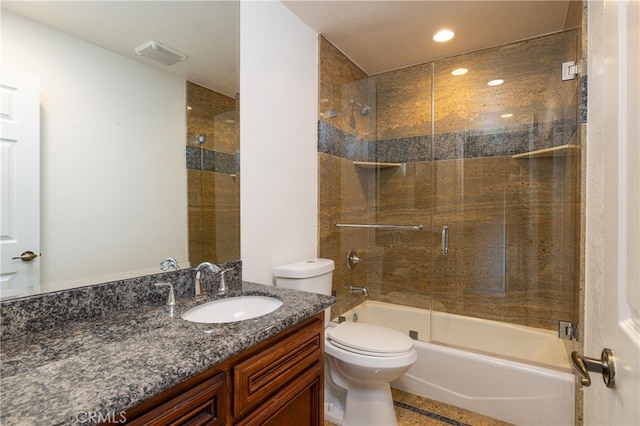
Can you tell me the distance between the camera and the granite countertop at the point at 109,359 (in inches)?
21.8

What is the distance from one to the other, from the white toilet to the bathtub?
0.41 metres

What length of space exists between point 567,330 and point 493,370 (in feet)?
1.65

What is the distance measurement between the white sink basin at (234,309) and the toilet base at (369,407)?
0.86 metres

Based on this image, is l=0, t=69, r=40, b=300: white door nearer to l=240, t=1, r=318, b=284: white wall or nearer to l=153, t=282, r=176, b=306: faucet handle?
l=153, t=282, r=176, b=306: faucet handle

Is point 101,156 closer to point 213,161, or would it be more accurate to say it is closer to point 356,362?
point 213,161

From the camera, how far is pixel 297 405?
42.4 inches

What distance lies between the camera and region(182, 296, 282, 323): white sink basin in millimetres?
1203

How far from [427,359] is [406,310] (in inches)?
22.6

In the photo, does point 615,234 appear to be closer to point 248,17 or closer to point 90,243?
point 90,243

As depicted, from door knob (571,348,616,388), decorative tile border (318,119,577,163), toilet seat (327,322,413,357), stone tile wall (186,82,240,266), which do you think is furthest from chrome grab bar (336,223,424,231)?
door knob (571,348,616,388)

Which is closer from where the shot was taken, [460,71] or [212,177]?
[212,177]

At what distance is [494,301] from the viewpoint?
2.37 m

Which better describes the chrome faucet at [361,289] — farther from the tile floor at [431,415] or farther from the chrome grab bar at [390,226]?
the tile floor at [431,415]

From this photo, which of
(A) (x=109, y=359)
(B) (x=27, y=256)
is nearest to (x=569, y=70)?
(A) (x=109, y=359)
